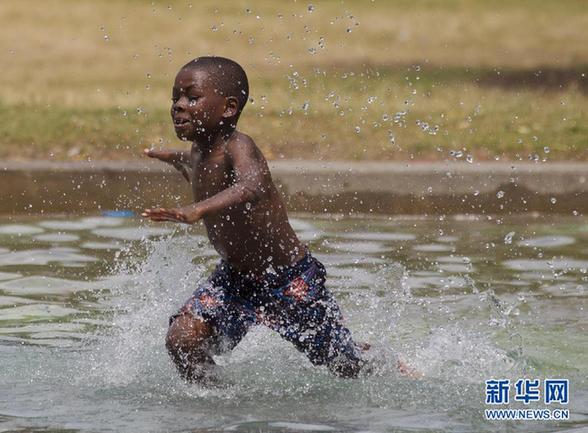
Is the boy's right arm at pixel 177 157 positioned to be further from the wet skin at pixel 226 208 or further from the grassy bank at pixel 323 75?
the grassy bank at pixel 323 75

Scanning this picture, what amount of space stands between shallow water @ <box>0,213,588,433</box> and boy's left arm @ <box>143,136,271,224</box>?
0.72m

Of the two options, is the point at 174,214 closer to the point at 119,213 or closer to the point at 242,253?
the point at 242,253

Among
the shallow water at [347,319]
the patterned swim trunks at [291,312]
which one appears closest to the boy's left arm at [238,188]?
the patterned swim trunks at [291,312]

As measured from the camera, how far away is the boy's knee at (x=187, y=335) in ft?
19.0

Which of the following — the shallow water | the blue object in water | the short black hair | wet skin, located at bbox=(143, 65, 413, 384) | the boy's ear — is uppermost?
the short black hair

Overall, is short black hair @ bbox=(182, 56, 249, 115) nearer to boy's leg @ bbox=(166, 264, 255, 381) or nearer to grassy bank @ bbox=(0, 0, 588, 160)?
boy's leg @ bbox=(166, 264, 255, 381)

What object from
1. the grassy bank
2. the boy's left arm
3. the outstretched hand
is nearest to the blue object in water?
the grassy bank

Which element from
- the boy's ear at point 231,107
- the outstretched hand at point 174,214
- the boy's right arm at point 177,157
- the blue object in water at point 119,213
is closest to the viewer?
the outstretched hand at point 174,214

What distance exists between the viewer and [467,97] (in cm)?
1320

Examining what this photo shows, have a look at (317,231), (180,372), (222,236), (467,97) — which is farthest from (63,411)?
(467,97)

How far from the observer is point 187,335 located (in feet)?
19.0

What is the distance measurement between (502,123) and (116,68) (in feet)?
18.9

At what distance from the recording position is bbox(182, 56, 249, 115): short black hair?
5.99 metres

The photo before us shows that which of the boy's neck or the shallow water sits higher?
the boy's neck
